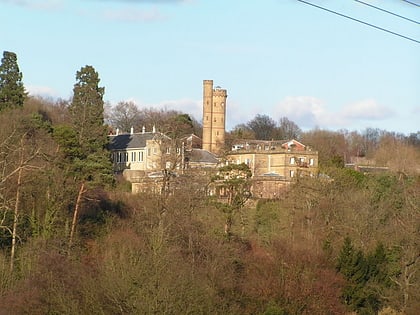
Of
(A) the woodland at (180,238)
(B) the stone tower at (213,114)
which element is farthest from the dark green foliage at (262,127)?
(A) the woodland at (180,238)

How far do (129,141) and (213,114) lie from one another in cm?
1569

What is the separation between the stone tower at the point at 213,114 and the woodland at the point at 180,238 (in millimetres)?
26763

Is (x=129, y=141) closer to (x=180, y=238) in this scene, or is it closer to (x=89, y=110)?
(x=89, y=110)

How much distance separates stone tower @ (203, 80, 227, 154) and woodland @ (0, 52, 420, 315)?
26.8m

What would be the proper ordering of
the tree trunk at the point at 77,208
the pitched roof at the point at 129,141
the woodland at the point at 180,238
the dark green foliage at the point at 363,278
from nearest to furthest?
the woodland at the point at 180,238
the dark green foliage at the point at 363,278
the tree trunk at the point at 77,208
the pitched roof at the point at 129,141

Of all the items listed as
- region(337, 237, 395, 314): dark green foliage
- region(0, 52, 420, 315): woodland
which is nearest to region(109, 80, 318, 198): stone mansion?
region(0, 52, 420, 315): woodland

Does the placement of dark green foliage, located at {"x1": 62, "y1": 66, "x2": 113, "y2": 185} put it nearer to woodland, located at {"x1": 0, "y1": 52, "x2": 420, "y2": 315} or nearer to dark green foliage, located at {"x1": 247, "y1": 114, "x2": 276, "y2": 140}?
woodland, located at {"x1": 0, "y1": 52, "x2": 420, "y2": 315}

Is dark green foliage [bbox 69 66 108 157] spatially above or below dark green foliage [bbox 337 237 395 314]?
above

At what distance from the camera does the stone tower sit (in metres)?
75.1

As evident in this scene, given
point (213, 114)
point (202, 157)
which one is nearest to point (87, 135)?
point (202, 157)

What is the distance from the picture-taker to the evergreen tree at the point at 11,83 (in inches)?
1868

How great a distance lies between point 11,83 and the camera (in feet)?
158

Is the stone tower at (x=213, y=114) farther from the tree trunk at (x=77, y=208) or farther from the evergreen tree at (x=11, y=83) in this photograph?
the tree trunk at (x=77, y=208)

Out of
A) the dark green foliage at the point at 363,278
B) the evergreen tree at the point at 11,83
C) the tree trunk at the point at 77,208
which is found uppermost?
the evergreen tree at the point at 11,83
